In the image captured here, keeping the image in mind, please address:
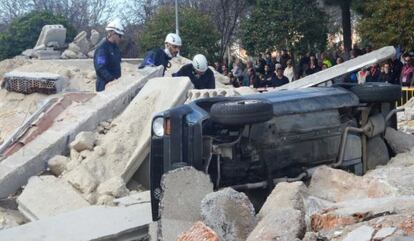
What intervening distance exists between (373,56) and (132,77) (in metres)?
3.52

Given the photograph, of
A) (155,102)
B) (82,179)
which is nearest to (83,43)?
(155,102)

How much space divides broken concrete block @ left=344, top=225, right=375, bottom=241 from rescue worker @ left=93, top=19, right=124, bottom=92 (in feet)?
21.2

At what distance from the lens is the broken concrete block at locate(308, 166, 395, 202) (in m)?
5.70

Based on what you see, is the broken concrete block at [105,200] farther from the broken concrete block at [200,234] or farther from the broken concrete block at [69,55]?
the broken concrete block at [69,55]

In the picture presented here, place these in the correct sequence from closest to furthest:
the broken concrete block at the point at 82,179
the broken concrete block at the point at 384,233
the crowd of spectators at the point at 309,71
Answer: the broken concrete block at the point at 384,233 → the broken concrete block at the point at 82,179 → the crowd of spectators at the point at 309,71

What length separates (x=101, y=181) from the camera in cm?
790

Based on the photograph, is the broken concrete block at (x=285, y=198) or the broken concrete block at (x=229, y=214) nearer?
the broken concrete block at (x=229, y=214)

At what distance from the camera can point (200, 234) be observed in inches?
187

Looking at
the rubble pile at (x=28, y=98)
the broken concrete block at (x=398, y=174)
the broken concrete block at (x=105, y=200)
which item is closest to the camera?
the broken concrete block at (x=398, y=174)

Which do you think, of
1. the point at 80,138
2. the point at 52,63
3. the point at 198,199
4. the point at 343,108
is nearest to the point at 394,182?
the point at 343,108

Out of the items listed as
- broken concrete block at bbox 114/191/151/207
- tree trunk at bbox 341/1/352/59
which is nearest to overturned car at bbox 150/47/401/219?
broken concrete block at bbox 114/191/151/207

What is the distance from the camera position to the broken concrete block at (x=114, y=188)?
24.9 feet

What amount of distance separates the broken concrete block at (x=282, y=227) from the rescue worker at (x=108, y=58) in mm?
5948

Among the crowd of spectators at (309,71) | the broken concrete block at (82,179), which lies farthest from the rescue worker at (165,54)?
the broken concrete block at (82,179)
